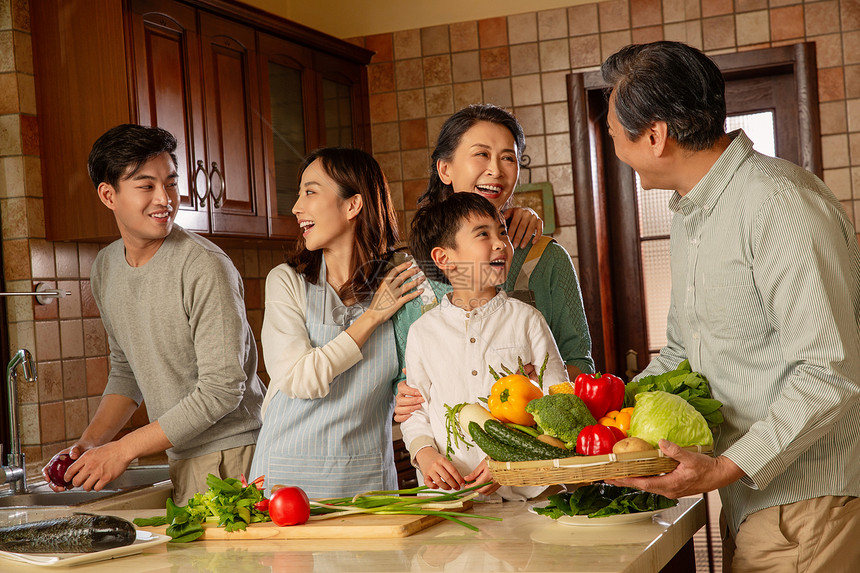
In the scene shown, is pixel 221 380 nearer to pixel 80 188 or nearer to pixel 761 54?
pixel 80 188

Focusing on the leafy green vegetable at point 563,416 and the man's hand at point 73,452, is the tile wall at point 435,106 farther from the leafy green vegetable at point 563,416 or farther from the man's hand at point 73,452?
the leafy green vegetable at point 563,416

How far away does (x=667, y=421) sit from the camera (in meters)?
1.21

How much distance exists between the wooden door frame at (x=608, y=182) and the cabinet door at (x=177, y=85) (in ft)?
5.13

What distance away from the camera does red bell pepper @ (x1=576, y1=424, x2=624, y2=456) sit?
1190 mm

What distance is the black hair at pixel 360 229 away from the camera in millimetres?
1889

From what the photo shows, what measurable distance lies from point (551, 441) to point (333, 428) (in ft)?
2.24

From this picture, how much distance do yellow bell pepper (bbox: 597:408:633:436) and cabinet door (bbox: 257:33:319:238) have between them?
2097mm

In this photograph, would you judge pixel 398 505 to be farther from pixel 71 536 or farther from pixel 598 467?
pixel 71 536

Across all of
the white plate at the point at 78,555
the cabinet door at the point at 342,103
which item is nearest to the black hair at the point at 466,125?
the white plate at the point at 78,555

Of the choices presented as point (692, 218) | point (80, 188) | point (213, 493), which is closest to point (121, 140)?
point (80, 188)

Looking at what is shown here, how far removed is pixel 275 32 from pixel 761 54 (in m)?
1.90

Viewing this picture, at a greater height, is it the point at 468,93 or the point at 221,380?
the point at 468,93

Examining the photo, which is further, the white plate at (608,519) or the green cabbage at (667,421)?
the white plate at (608,519)

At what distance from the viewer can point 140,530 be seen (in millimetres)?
1475
